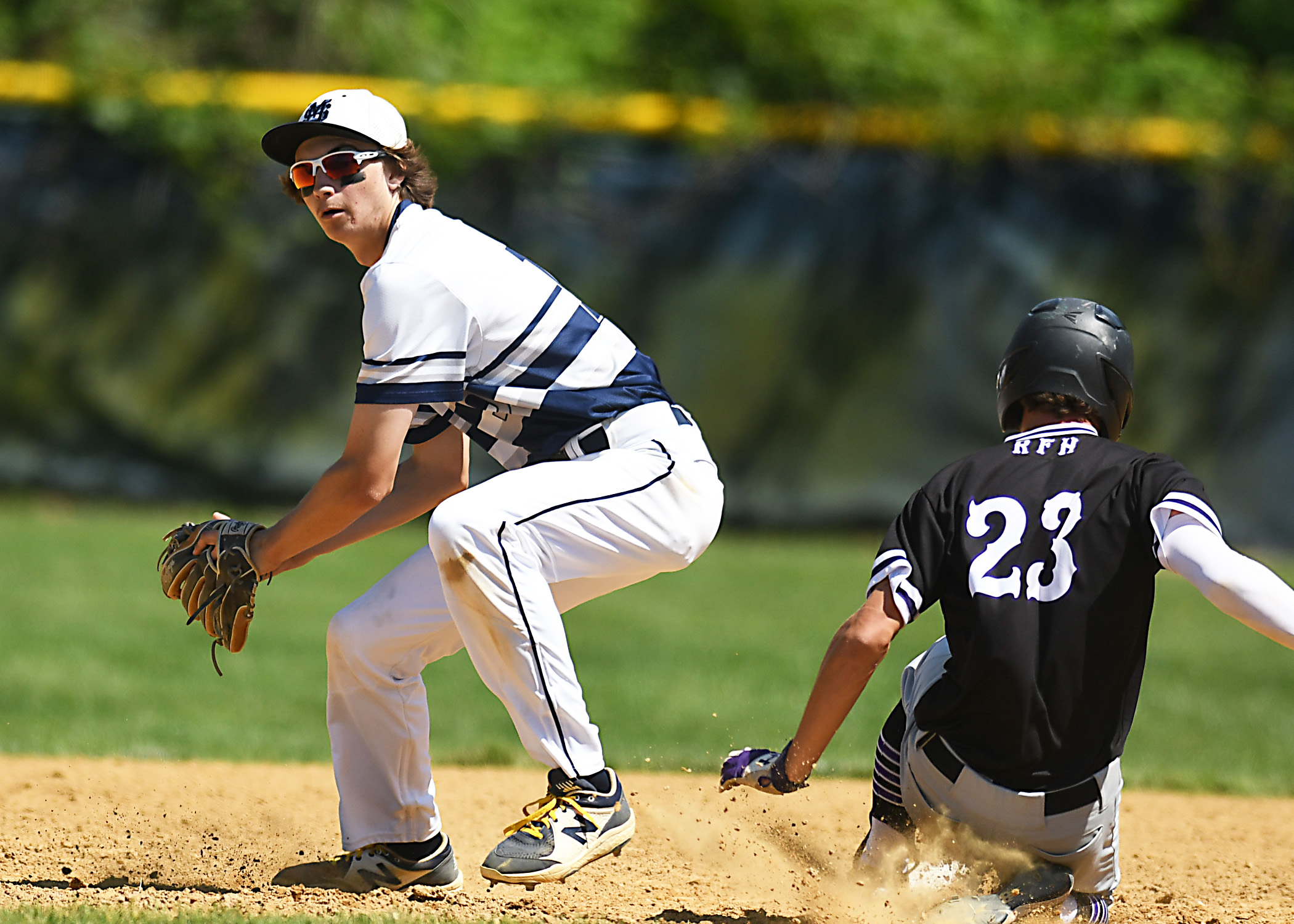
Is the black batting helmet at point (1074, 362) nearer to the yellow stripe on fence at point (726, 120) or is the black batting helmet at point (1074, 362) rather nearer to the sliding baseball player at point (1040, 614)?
the sliding baseball player at point (1040, 614)

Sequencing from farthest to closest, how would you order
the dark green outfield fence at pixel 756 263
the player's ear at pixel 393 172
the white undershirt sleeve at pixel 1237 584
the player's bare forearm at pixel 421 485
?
the dark green outfield fence at pixel 756 263 < the player's bare forearm at pixel 421 485 < the player's ear at pixel 393 172 < the white undershirt sleeve at pixel 1237 584

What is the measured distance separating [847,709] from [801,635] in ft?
18.5

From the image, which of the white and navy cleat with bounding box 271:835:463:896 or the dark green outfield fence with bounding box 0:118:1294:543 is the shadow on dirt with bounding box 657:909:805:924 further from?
the dark green outfield fence with bounding box 0:118:1294:543

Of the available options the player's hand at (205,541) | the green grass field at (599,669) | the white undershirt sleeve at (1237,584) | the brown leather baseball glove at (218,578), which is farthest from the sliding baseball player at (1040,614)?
the green grass field at (599,669)

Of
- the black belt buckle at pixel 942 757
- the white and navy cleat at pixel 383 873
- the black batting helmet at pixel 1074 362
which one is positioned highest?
the black batting helmet at pixel 1074 362

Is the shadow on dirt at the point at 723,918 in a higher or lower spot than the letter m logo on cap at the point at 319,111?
lower

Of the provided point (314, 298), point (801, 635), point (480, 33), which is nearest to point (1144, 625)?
point (801, 635)

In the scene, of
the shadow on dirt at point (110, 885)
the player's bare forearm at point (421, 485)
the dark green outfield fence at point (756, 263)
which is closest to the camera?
the shadow on dirt at point (110, 885)

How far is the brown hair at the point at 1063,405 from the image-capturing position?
127 inches

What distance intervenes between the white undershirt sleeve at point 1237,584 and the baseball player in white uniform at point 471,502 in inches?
47.1

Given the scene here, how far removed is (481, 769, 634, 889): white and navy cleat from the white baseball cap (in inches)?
63.1

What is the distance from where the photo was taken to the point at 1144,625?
2.97 m

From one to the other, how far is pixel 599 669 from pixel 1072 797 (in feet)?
15.8

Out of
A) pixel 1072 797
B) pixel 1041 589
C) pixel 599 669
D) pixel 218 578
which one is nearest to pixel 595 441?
pixel 218 578
